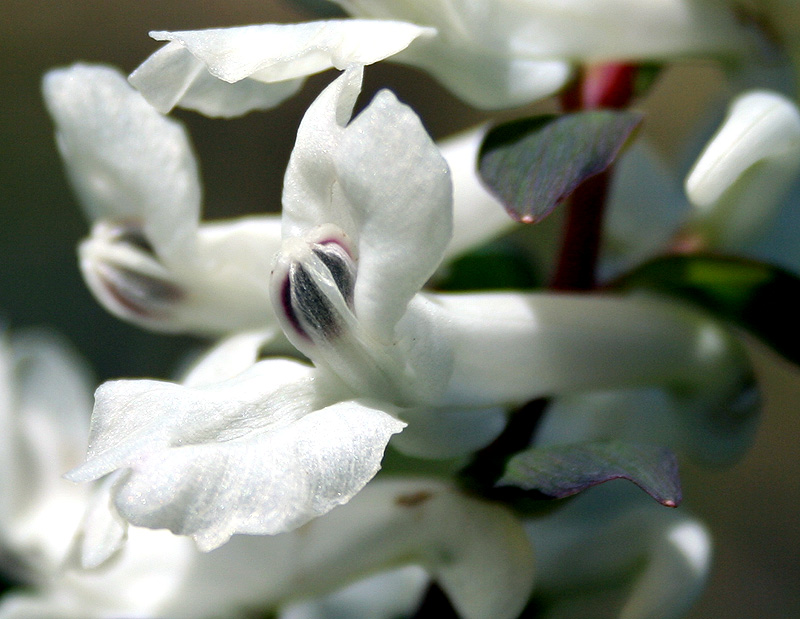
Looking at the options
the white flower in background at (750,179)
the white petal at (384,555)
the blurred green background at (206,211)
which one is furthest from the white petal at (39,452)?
the blurred green background at (206,211)

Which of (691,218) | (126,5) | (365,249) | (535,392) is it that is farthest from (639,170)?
(126,5)

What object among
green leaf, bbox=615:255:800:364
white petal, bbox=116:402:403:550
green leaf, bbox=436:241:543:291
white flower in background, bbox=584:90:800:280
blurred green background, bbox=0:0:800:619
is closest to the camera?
white petal, bbox=116:402:403:550

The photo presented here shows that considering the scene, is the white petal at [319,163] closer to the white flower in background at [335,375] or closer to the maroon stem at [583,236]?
the white flower in background at [335,375]

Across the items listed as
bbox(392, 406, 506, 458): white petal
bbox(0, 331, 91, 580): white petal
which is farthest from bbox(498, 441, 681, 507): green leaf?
bbox(0, 331, 91, 580): white petal

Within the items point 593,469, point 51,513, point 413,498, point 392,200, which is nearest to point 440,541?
point 413,498

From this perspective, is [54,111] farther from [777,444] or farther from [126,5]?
[126,5]

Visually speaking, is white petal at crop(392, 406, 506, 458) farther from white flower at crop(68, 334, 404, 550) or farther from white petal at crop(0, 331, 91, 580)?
white petal at crop(0, 331, 91, 580)
